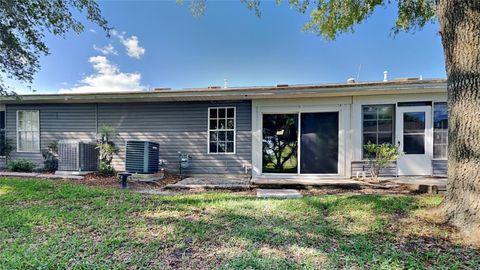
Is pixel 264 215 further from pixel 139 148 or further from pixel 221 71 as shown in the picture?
pixel 221 71

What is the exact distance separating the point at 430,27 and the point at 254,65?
685cm

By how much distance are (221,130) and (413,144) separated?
18.6ft

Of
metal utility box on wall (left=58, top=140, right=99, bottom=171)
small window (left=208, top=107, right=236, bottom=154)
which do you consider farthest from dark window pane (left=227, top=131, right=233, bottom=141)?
metal utility box on wall (left=58, top=140, right=99, bottom=171)

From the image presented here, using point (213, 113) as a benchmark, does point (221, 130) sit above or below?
below

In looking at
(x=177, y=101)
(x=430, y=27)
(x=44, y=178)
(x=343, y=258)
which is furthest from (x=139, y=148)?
(x=430, y=27)

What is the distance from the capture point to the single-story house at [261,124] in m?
6.81

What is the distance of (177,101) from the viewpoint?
789cm

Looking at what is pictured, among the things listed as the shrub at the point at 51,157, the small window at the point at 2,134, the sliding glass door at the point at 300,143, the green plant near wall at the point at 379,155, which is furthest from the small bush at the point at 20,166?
the green plant near wall at the point at 379,155

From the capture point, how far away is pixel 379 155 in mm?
6664

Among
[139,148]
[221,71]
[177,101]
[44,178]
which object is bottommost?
[44,178]

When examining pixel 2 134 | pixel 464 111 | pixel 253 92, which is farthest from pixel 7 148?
pixel 464 111

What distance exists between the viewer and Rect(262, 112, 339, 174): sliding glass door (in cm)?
733

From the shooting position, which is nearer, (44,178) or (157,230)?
(157,230)

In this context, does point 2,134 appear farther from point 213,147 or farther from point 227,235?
point 227,235
